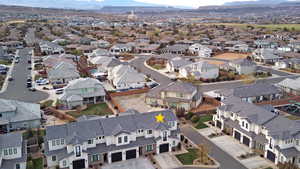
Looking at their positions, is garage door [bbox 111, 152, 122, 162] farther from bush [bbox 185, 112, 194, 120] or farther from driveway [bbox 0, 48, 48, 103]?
driveway [bbox 0, 48, 48, 103]

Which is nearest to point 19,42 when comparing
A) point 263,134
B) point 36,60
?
point 36,60

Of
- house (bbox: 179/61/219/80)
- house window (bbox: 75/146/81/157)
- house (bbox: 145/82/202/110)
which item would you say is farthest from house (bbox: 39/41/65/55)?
house window (bbox: 75/146/81/157)

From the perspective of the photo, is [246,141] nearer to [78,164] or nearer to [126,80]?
[78,164]

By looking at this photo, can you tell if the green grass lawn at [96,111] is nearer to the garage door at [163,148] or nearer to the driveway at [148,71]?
the garage door at [163,148]

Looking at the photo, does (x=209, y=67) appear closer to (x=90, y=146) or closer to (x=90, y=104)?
(x=90, y=104)

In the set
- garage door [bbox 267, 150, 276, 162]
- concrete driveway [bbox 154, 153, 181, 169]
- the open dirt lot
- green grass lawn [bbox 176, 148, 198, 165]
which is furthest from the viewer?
the open dirt lot

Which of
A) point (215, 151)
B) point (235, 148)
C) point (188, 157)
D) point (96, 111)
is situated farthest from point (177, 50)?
point (188, 157)

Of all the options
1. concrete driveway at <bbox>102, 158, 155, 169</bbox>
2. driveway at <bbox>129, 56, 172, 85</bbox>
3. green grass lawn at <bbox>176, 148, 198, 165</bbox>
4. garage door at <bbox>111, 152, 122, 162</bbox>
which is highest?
driveway at <bbox>129, 56, 172, 85</bbox>
